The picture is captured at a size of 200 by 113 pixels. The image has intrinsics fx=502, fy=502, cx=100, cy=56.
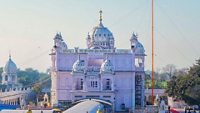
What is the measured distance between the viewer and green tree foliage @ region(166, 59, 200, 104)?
38844mm

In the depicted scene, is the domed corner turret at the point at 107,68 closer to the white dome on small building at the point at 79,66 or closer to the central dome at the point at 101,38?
the white dome on small building at the point at 79,66

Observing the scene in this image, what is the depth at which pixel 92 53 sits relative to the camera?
131ft

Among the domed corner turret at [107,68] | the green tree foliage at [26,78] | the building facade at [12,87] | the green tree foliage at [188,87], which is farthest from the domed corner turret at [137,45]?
the green tree foliage at [26,78]

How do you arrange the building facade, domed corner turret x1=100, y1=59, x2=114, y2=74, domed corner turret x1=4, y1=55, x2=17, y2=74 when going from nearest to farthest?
domed corner turret x1=100, y1=59, x2=114, y2=74
the building facade
domed corner turret x1=4, y1=55, x2=17, y2=74

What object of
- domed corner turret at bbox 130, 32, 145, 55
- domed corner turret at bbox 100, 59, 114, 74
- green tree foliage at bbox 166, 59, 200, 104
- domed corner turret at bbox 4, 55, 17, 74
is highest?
domed corner turret at bbox 130, 32, 145, 55

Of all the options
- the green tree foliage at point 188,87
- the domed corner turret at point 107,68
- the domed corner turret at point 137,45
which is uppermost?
the domed corner turret at point 137,45

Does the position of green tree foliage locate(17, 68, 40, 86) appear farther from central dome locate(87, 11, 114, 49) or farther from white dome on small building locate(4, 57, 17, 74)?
central dome locate(87, 11, 114, 49)

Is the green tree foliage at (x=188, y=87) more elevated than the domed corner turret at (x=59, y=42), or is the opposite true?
the domed corner turret at (x=59, y=42)

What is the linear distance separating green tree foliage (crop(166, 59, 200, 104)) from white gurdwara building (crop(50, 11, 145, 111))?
2.70 m

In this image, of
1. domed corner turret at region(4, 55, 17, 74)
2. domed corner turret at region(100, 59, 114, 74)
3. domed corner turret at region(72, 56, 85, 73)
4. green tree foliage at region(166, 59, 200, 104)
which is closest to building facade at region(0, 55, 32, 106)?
domed corner turret at region(4, 55, 17, 74)

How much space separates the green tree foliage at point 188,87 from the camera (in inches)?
1529

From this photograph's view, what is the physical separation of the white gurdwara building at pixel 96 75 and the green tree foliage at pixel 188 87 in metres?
2.70

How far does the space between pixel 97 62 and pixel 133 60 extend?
9.66 ft

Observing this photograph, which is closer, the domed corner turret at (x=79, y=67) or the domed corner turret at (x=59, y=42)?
the domed corner turret at (x=79, y=67)
